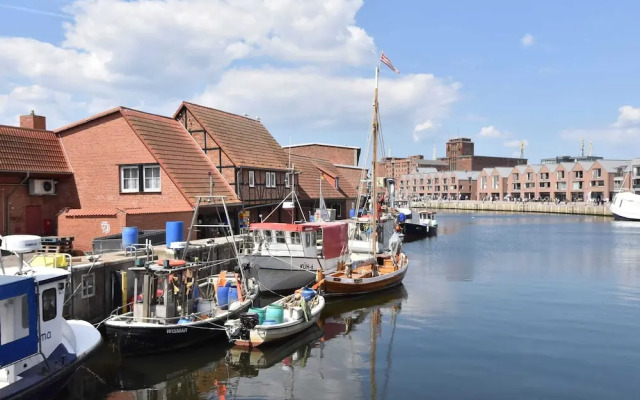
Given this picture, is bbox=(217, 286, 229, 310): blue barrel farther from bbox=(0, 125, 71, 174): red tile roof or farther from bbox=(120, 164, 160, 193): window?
bbox=(0, 125, 71, 174): red tile roof

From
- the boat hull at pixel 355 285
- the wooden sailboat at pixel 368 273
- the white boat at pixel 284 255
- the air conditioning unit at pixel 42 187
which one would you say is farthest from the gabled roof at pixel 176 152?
the boat hull at pixel 355 285

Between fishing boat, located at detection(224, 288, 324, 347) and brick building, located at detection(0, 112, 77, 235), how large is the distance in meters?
20.7

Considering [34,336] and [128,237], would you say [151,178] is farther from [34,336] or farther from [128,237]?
[34,336]

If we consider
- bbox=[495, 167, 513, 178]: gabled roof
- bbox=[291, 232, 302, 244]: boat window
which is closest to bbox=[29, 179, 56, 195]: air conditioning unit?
bbox=[291, 232, 302, 244]: boat window

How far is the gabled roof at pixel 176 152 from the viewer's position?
122 ft

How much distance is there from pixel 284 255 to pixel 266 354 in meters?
10.7

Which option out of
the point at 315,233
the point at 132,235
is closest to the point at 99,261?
the point at 132,235

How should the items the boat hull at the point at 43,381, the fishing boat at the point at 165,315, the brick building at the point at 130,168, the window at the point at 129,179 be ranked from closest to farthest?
the boat hull at the point at 43,381, the fishing boat at the point at 165,315, the brick building at the point at 130,168, the window at the point at 129,179

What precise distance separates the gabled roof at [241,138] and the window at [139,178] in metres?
6.95

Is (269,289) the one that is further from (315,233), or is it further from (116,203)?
(116,203)

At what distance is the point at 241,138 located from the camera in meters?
48.3

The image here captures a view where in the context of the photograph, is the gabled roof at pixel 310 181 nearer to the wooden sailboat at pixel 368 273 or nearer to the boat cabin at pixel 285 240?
the wooden sailboat at pixel 368 273

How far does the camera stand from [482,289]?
36.3 meters

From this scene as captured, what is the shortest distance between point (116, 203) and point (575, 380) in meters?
31.1
